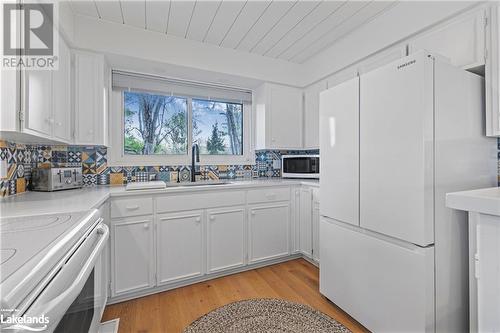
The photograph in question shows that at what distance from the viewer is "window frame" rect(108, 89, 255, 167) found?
96.0 inches

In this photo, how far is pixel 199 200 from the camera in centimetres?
214

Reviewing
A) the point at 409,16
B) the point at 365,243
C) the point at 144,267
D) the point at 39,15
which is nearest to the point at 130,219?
the point at 144,267

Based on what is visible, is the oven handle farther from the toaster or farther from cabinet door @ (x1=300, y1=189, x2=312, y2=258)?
cabinet door @ (x1=300, y1=189, x2=312, y2=258)

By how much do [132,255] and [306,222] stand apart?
5.43 feet

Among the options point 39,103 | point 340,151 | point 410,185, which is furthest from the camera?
point 340,151

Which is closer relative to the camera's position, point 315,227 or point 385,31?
point 385,31

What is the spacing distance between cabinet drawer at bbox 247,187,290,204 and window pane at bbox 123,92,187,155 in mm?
995

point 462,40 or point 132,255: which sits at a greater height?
point 462,40

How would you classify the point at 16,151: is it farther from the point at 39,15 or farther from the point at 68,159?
the point at 39,15

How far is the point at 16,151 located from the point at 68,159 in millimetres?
498

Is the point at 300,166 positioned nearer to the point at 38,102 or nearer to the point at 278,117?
the point at 278,117

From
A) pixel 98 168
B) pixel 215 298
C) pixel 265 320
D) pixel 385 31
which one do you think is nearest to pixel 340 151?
pixel 385 31

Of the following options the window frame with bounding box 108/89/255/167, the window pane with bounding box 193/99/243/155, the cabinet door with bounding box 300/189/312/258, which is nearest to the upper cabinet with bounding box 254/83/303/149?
the window frame with bounding box 108/89/255/167

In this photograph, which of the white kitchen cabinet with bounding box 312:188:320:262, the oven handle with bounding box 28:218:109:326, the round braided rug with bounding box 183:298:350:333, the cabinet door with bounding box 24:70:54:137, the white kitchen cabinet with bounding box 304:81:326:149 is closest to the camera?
the oven handle with bounding box 28:218:109:326
